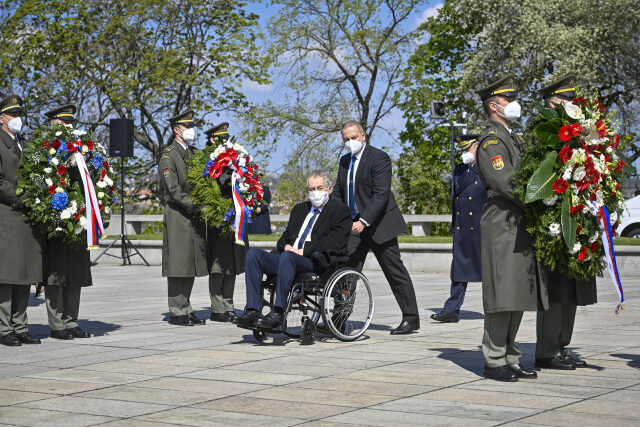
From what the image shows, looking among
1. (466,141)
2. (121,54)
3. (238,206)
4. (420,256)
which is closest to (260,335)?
(238,206)

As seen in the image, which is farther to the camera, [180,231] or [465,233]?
[465,233]

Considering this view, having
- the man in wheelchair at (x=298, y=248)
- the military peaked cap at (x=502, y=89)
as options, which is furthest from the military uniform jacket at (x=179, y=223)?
the military peaked cap at (x=502, y=89)

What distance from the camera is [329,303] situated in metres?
8.73

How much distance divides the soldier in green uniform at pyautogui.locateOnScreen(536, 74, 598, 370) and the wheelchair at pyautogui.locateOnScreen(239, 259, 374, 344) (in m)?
1.96

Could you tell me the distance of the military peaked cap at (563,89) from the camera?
7.28m

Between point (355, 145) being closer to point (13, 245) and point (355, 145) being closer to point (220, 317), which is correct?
point (220, 317)

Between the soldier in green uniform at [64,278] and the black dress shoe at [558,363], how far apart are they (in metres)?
4.15

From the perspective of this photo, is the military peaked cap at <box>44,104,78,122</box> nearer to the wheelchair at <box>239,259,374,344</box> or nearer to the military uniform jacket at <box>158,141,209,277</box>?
the military uniform jacket at <box>158,141,209,277</box>

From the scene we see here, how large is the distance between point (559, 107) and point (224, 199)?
13.9 feet

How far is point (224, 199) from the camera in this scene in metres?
10.2

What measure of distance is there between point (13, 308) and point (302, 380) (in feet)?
11.2

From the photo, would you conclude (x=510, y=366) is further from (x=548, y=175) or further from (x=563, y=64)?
(x=563, y=64)

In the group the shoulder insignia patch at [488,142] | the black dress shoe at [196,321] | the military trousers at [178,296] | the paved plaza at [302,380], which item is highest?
the shoulder insignia patch at [488,142]

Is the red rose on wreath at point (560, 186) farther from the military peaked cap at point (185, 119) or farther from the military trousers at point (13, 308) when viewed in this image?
the military peaked cap at point (185, 119)
